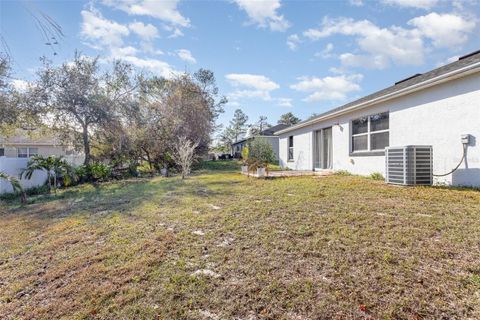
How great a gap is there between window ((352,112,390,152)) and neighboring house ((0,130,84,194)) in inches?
504

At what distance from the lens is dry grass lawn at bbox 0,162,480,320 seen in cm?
202

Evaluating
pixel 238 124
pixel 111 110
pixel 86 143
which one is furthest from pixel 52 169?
pixel 238 124

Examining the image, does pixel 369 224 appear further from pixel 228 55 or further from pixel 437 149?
pixel 228 55

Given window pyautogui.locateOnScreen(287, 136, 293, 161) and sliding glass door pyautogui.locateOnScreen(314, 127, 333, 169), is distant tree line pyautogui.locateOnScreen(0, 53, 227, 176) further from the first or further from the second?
sliding glass door pyautogui.locateOnScreen(314, 127, 333, 169)

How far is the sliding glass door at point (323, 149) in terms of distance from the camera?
486 inches

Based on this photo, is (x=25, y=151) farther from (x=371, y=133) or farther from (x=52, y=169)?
(x=371, y=133)

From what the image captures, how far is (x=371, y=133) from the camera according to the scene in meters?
9.22

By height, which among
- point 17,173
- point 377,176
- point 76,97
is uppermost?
point 76,97

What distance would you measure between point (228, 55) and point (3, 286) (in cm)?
1113

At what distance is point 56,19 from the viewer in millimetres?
1707

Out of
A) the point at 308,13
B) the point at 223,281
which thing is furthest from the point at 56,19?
the point at 308,13

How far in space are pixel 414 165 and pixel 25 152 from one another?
27.5 m

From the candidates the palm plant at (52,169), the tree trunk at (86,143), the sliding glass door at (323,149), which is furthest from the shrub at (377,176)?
the tree trunk at (86,143)

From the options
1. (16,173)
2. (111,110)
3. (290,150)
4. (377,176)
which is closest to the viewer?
(377,176)
